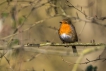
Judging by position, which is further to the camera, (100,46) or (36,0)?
(36,0)

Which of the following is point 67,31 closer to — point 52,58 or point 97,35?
point 97,35

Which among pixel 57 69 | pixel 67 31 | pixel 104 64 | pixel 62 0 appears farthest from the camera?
pixel 57 69

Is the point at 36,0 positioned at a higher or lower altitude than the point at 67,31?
higher

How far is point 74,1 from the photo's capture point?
28.4 feet

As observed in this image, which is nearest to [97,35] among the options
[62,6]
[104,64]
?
[104,64]

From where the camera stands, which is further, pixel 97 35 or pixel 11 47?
pixel 97 35

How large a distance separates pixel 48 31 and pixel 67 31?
8.25 ft

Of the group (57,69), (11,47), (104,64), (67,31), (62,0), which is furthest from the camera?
(57,69)

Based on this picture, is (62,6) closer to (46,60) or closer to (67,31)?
(67,31)

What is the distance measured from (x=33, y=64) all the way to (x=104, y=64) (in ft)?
6.05

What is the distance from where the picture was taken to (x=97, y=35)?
8078mm

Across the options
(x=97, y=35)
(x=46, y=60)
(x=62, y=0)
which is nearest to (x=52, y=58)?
(x=46, y=60)

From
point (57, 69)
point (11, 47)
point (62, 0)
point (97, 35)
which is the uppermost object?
point (62, 0)

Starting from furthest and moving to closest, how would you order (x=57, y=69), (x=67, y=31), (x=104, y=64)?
(x=57, y=69) → (x=104, y=64) → (x=67, y=31)
